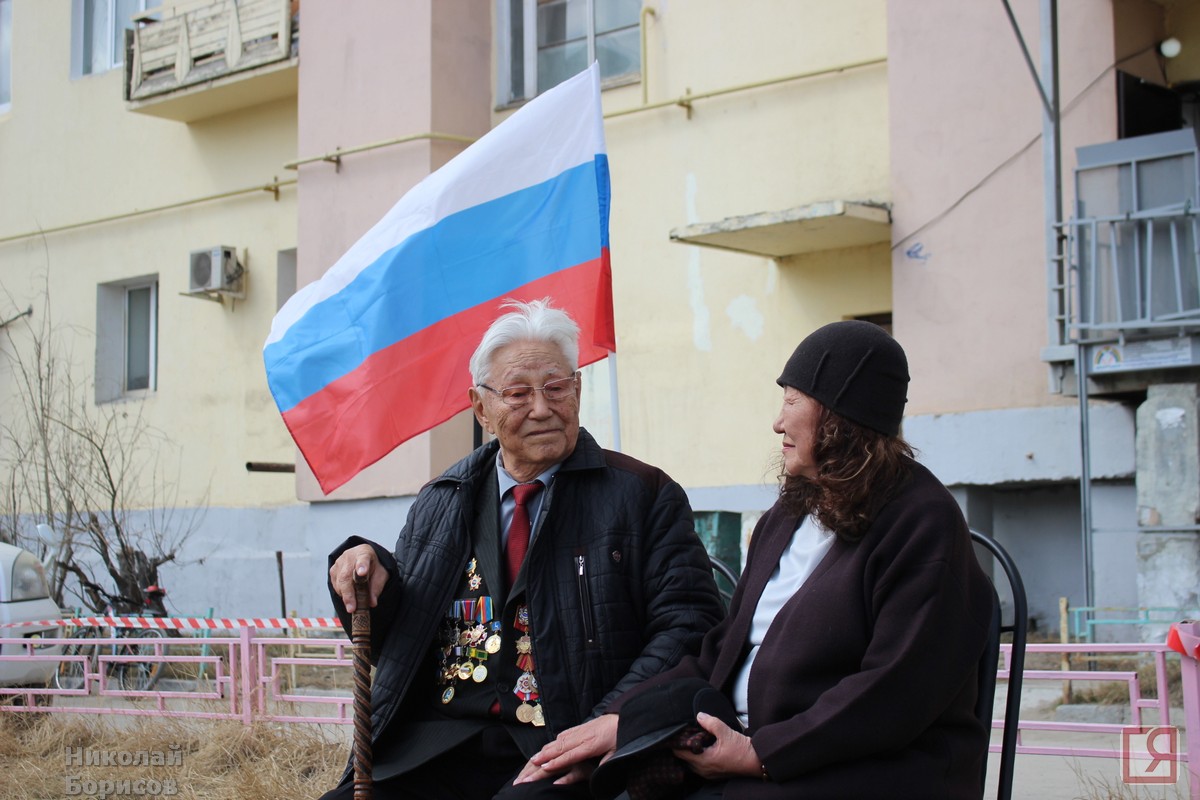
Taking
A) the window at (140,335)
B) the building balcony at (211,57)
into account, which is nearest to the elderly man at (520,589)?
the building balcony at (211,57)

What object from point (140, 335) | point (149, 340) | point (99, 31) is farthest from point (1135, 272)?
point (99, 31)

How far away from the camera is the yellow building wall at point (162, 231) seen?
14.3 m

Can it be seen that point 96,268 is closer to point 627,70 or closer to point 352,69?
point 352,69

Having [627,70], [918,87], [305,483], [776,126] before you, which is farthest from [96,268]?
[918,87]

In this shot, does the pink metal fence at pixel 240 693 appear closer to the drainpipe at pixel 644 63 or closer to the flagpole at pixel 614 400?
the flagpole at pixel 614 400

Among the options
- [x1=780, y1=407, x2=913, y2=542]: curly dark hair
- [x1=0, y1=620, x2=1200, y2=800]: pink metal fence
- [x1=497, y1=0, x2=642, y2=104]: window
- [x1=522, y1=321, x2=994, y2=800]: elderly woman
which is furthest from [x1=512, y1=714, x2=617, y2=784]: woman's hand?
[x1=497, y1=0, x2=642, y2=104]: window

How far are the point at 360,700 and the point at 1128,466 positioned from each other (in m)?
6.44

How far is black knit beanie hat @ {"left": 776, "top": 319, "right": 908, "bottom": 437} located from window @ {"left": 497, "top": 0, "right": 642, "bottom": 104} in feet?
29.7

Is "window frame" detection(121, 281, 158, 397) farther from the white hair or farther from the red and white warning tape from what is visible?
the white hair

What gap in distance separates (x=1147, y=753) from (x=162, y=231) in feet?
41.2

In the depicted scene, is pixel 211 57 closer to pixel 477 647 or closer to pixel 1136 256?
pixel 1136 256

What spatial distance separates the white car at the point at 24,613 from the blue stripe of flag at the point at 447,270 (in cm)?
351

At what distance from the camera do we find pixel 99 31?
16.0 metres

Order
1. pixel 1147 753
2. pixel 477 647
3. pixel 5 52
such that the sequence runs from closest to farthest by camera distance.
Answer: pixel 477 647 → pixel 1147 753 → pixel 5 52
